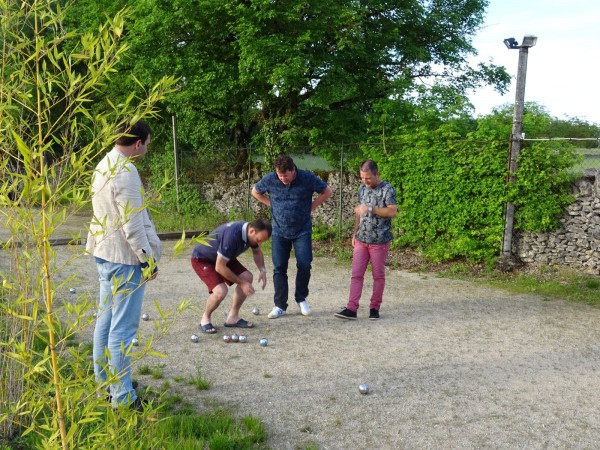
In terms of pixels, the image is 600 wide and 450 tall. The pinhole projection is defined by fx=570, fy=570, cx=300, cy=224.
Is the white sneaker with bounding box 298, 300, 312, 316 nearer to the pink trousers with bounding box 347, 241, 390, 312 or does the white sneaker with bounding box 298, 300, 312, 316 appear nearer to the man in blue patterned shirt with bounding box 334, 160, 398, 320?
the man in blue patterned shirt with bounding box 334, 160, 398, 320

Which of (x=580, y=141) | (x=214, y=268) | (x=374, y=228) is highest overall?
(x=580, y=141)

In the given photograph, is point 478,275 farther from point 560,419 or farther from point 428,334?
point 560,419

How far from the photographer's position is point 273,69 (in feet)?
39.3

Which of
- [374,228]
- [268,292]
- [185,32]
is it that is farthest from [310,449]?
[185,32]

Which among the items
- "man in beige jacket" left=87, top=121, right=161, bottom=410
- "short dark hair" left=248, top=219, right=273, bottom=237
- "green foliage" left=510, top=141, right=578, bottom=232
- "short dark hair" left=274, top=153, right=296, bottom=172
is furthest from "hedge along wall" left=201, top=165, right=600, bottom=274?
"man in beige jacket" left=87, top=121, right=161, bottom=410

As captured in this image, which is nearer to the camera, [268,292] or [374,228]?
[374,228]

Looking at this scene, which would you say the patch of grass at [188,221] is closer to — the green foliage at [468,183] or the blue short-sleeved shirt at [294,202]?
the green foliage at [468,183]

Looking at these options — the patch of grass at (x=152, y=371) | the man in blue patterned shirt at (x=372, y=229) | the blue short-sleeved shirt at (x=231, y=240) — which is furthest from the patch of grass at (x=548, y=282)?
the patch of grass at (x=152, y=371)

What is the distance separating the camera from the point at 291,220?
662 cm

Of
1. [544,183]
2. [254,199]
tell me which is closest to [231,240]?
[544,183]

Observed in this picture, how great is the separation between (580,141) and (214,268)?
20.5ft

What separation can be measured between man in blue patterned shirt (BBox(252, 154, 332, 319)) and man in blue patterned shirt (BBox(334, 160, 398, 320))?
19.7 inches

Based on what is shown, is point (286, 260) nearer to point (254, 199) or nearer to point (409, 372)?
point (409, 372)

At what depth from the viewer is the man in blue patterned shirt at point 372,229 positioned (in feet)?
21.1
